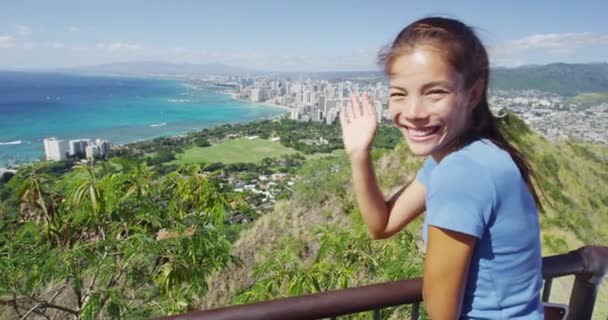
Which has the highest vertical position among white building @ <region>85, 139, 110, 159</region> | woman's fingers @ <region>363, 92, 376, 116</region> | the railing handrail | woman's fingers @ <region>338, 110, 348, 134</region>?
woman's fingers @ <region>363, 92, 376, 116</region>

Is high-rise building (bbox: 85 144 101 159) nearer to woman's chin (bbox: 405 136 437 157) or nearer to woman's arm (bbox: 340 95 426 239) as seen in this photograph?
woman's arm (bbox: 340 95 426 239)

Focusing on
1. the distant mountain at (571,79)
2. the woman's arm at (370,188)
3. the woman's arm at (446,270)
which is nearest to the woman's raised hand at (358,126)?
the woman's arm at (370,188)

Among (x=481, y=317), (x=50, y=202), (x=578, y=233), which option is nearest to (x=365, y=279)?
(x=50, y=202)

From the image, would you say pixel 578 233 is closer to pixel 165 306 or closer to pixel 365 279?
pixel 365 279

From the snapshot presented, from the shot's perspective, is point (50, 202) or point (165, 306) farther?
point (165, 306)

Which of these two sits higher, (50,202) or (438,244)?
(438,244)

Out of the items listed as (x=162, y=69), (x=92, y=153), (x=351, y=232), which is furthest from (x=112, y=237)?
(x=162, y=69)

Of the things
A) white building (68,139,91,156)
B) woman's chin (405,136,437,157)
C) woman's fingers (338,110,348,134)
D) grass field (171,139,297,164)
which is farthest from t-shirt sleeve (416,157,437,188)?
grass field (171,139,297,164)
